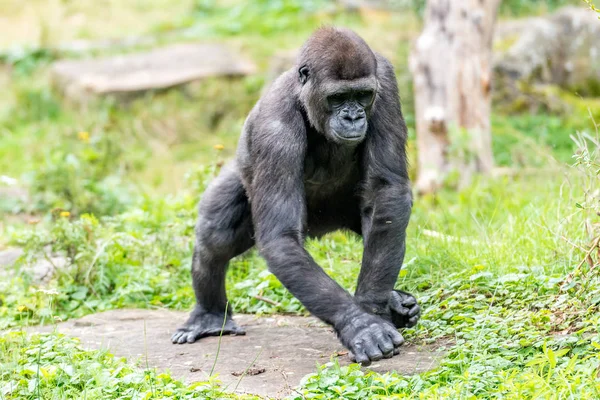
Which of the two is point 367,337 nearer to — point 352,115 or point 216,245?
point 352,115

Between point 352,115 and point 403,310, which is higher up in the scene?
point 352,115

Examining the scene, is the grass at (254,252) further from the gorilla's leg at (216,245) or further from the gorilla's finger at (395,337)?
the gorilla's leg at (216,245)

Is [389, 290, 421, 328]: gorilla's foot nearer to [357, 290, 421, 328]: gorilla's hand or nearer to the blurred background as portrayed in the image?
[357, 290, 421, 328]: gorilla's hand

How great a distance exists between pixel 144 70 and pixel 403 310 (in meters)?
8.92

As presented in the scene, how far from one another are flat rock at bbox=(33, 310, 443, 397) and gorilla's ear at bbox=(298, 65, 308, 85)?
1.52 meters

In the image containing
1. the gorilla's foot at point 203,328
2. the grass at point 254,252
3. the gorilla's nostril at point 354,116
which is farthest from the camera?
the gorilla's foot at point 203,328

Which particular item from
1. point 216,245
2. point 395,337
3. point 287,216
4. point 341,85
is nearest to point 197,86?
point 216,245

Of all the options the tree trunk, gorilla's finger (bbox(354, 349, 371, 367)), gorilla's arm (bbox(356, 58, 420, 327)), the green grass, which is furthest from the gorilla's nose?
the tree trunk

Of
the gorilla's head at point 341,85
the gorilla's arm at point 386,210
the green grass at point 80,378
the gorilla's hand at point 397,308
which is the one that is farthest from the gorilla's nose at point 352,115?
the green grass at point 80,378

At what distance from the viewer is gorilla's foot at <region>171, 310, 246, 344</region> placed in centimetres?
528

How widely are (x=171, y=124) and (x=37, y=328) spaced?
6.63 m

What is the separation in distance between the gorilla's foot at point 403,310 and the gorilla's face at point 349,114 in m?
0.89

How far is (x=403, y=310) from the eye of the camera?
4473 mm

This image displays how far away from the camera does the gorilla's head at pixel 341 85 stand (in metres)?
4.51
